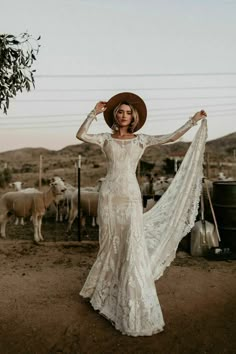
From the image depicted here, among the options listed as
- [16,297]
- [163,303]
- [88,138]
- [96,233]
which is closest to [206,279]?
[163,303]

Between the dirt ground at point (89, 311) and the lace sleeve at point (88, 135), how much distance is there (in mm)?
1889

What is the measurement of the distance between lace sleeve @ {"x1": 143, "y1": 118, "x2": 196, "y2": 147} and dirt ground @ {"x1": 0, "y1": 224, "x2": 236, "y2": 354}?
74.7 inches

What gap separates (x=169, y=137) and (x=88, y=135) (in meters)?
→ 0.82

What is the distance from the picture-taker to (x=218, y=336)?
405 centimetres

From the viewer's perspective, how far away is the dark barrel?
26.9ft

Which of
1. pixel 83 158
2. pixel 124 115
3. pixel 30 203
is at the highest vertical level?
pixel 124 115

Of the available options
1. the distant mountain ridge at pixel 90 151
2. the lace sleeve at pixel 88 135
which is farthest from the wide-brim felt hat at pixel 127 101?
the distant mountain ridge at pixel 90 151

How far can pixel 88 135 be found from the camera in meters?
4.28

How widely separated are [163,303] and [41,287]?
5.74 feet

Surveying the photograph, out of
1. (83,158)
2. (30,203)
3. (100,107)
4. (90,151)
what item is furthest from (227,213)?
(90,151)

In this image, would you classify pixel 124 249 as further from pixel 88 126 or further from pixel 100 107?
pixel 100 107

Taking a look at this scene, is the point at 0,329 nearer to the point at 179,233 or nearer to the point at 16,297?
the point at 16,297

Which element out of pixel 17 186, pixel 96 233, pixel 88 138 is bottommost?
pixel 96 233

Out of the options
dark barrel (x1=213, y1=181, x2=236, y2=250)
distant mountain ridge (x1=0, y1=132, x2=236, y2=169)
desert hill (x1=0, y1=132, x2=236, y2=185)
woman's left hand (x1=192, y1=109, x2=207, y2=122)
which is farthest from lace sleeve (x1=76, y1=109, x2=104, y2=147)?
distant mountain ridge (x1=0, y1=132, x2=236, y2=169)
